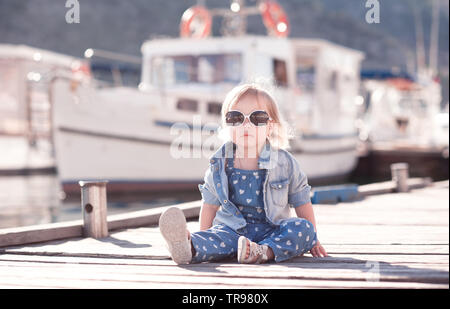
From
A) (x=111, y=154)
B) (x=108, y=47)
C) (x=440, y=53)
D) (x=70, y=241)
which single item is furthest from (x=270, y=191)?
(x=440, y=53)

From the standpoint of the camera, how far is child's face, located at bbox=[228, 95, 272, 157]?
2947 mm

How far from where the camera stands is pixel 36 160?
54.2 feet

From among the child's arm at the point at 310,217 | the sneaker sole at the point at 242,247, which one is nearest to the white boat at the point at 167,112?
the child's arm at the point at 310,217

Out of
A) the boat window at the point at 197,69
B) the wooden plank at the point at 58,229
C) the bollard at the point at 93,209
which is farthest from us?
the boat window at the point at 197,69

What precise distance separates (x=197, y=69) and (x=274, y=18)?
7.23 feet

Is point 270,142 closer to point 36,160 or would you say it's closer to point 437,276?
point 437,276

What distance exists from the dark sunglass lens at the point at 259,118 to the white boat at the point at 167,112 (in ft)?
24.8

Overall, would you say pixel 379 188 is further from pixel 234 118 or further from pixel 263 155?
pixel 234 118

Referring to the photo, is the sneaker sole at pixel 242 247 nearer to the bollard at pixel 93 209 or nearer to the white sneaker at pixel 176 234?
the white sneaker at pixel 176 234

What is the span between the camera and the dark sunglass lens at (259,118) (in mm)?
2908

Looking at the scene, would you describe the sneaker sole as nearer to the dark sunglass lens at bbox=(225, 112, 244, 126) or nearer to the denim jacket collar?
the denim jacket collar

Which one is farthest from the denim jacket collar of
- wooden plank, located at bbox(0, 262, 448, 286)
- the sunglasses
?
wooden plank, located at bbox(0, 262, 448, 286)

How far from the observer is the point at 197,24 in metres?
12.5

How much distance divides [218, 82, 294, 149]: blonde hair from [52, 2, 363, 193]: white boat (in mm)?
7407
